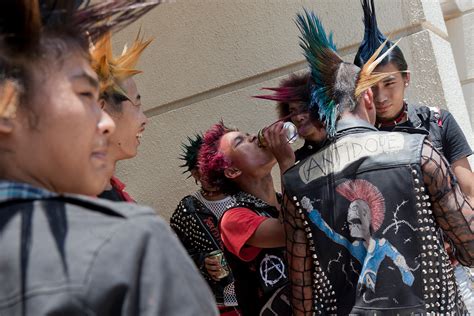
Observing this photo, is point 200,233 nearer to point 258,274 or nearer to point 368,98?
point 258,274

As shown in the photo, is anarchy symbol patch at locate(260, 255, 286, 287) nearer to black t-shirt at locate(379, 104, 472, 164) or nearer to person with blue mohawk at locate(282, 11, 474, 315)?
person with blue mohawk at locate(282, 11, 474, 315)

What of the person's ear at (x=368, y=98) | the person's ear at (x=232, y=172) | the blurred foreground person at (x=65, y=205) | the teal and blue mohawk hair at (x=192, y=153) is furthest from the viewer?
the teal and blue mohawk hair at (x=192, y=153)

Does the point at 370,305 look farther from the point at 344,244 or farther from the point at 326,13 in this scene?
the point at 326,13

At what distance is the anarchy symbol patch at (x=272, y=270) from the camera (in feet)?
10.3

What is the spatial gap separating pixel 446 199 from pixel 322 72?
815mm

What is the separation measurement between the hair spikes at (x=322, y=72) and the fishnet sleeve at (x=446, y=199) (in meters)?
0.44

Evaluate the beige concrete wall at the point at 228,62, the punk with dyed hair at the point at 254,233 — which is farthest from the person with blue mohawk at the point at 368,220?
the beige concrete wall at the point at 228,62

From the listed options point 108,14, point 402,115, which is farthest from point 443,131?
point 108,14

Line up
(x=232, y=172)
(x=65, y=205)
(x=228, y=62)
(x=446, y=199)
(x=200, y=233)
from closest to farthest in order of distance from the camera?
(x=65, y=205) < (x=446, y=199) < (x=232, y=172) < (x=200, y=233) < (x=228, y=62)

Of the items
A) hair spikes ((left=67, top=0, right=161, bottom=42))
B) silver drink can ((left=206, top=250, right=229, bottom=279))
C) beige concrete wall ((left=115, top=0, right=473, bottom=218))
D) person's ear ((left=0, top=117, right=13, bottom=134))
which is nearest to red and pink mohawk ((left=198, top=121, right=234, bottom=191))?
silver drink can ((left=206, top=250, right=229, bottom=279))

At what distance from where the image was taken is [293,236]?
2.78 meters

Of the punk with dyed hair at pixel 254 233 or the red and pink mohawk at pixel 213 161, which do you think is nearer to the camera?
the punk with dyed hair at pixel 254 233

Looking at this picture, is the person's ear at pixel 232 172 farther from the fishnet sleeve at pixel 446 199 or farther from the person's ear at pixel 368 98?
the fishnet sleeve at pixel 446 199

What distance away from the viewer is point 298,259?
2.77 meters
